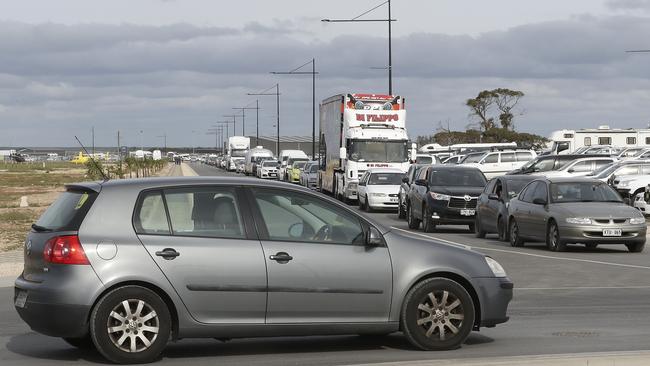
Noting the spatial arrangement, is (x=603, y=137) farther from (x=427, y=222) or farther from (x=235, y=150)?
(x=427, y=222)

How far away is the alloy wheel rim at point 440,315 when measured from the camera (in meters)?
9.66

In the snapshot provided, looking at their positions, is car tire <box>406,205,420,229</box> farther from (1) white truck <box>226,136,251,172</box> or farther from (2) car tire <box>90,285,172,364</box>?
(1) white truck <box>226,136,251,172</box>

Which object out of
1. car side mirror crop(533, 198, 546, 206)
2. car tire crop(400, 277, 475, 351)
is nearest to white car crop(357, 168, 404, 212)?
car side mirror crop(533, 198, 546, 206)

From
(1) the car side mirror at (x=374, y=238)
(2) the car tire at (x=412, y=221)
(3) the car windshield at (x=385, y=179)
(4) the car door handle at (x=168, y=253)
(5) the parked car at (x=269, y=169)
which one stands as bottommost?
(5) the parked car at (x=269, y=169)

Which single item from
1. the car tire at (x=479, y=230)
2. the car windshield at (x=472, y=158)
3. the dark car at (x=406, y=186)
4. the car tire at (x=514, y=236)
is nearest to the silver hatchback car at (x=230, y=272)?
the car tire at (x=514, y=236)

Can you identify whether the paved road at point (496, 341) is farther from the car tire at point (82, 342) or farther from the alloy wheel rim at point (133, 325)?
the alloy wheel rim at point (133, 325)

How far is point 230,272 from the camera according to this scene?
923 centimetres

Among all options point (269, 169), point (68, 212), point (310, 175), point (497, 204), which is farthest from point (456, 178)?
point (269, 169)

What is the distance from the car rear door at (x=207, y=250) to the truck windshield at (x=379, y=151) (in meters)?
33.2

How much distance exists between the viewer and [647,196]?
3362 cm

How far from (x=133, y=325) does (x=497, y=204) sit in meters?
18.0

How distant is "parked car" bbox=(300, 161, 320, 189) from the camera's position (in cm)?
5809

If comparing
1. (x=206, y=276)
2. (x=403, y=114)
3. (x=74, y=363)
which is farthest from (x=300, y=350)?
(x=403, y=114)

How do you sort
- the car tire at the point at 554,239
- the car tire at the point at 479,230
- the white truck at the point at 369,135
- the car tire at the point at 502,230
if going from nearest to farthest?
the car tire at the point at 554,239, the car tire at the point at 502,230, the car tire at the point at 479,230, the white truck at the point at 369,135
